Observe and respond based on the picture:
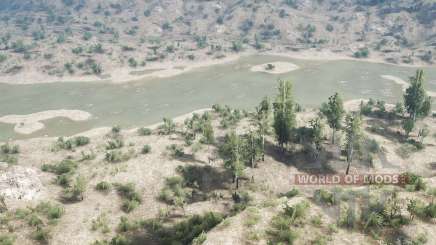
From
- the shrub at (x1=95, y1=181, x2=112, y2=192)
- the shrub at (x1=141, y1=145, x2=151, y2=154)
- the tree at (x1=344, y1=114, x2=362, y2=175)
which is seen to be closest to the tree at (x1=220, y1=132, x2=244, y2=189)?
the shrub at (x1=141, y1=145, x2=151, y2=154)

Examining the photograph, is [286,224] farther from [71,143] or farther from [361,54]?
[361,54]

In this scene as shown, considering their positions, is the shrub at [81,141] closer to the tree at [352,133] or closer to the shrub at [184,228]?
the shrub at [184,228]

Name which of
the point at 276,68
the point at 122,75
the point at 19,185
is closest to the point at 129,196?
the point at 19,185

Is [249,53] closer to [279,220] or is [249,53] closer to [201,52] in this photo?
[201,52]

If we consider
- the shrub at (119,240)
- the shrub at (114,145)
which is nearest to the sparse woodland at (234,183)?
the shrub at (114,145)

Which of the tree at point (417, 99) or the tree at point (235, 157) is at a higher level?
the tree at point (417, 99)

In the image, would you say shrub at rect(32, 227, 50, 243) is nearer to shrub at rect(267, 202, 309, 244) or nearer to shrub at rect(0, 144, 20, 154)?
shrub at rect(267, 202, 309, 244)

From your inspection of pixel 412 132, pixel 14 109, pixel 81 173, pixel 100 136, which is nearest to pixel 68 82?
pixel 14 109
